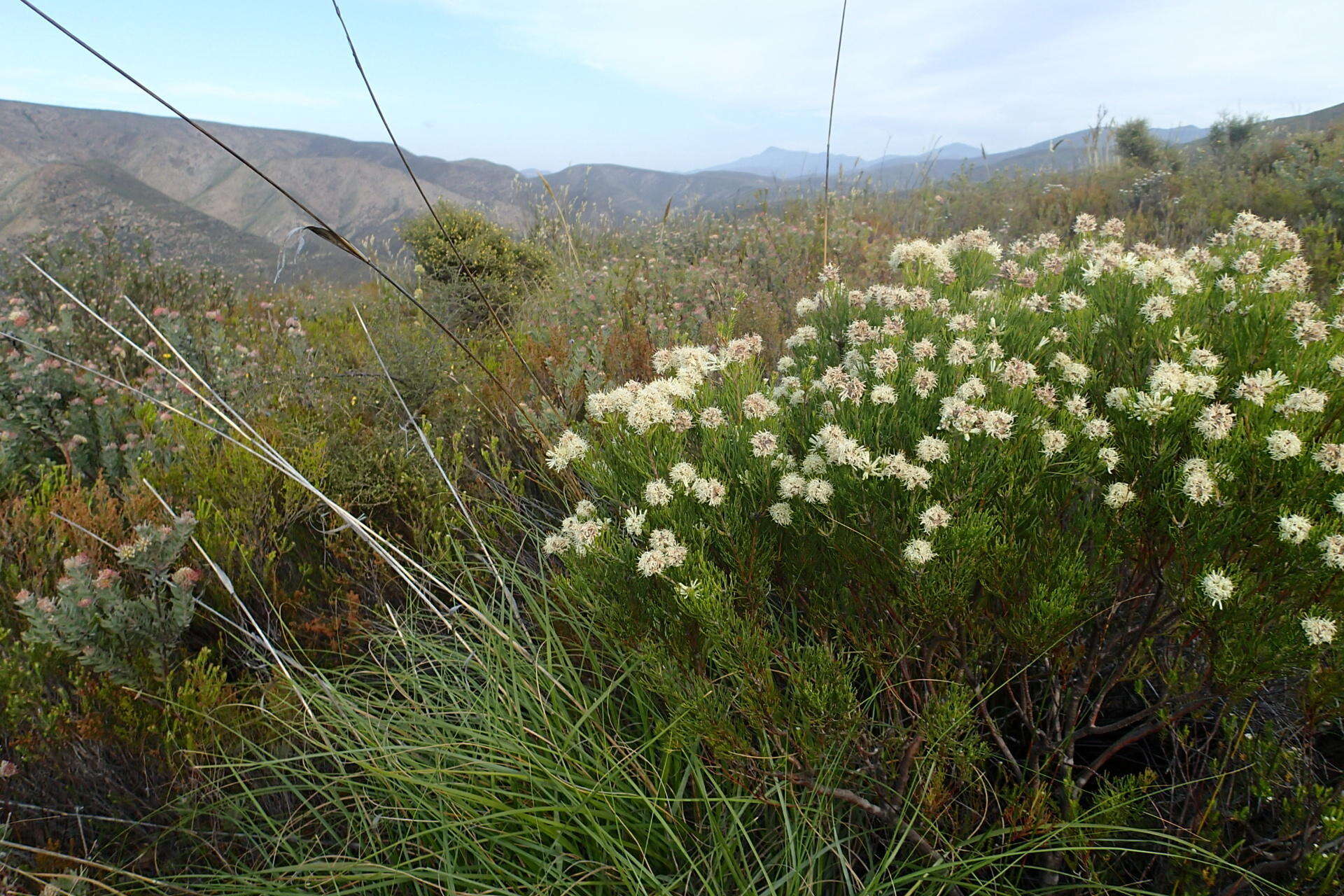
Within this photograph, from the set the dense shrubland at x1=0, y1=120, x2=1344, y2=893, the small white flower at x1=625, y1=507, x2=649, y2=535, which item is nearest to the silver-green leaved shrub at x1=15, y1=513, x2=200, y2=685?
the dense shrubland at x1=0, y1=120, x2=1344, y2=893

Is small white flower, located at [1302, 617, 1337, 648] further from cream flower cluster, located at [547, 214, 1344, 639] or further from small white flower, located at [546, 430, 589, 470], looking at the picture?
small white flower, located at [546, 430, 589, 470]

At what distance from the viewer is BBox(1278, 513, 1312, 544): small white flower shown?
1347mm

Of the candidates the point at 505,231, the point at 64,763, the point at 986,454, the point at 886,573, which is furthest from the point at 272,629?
the point at 505,231

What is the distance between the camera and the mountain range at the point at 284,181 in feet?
37.3

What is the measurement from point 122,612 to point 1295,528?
3.36 metres

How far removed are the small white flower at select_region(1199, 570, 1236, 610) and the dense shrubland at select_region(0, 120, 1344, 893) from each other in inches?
0.6

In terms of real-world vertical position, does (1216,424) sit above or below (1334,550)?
above

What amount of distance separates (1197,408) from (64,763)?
3.34m

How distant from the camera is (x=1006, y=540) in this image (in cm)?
159

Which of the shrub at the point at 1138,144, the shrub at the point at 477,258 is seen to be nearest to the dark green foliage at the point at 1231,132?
the shrub at the point at 1138,144

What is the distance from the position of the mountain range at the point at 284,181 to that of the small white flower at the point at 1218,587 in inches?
86.9

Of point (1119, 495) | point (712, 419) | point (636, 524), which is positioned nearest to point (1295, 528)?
point (1119, 495)

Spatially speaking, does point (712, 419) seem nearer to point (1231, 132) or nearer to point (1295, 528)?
point (1295, 528)

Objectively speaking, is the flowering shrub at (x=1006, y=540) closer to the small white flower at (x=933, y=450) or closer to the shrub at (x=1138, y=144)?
the small white flower at (x=933, y=450)
